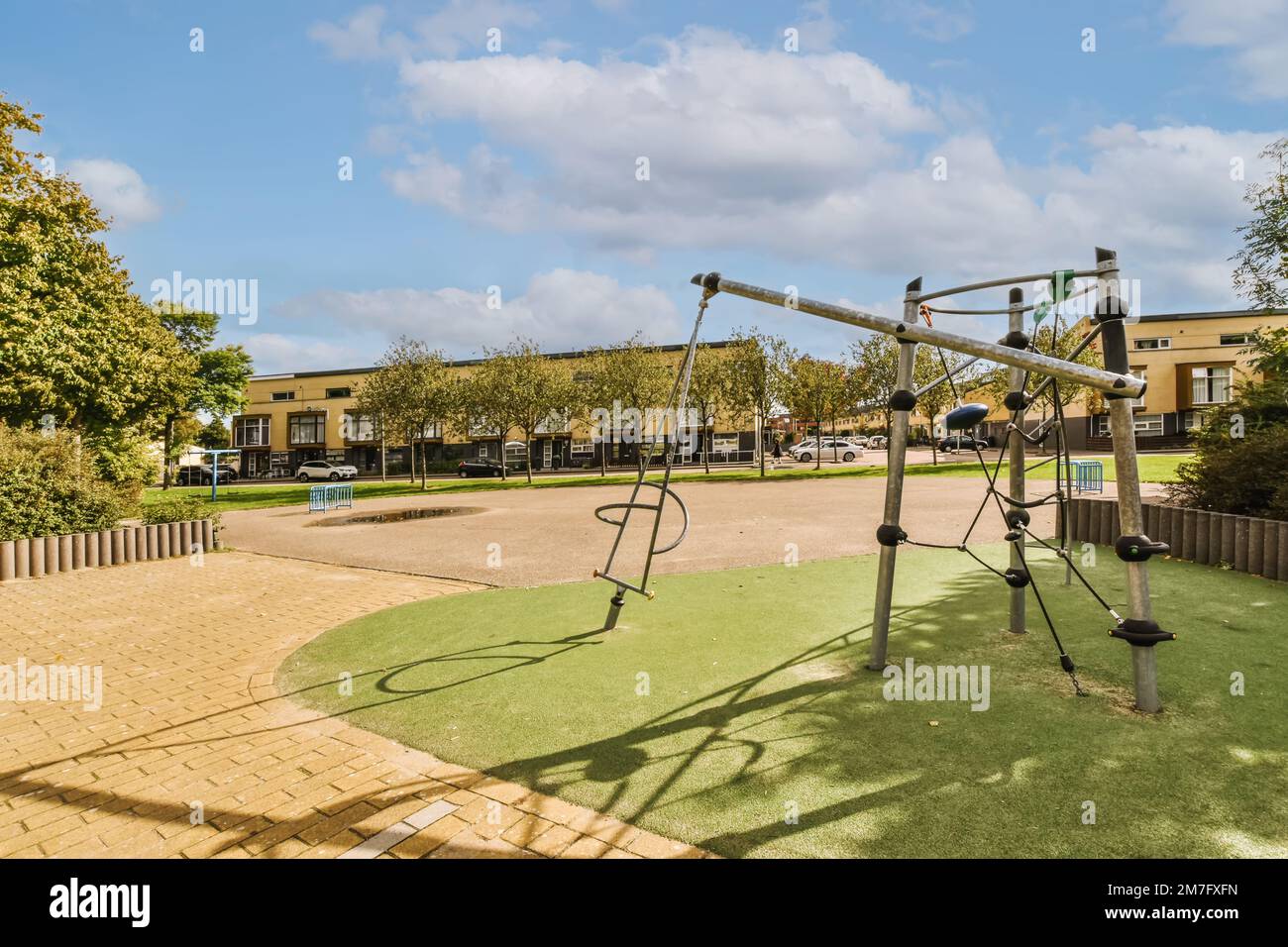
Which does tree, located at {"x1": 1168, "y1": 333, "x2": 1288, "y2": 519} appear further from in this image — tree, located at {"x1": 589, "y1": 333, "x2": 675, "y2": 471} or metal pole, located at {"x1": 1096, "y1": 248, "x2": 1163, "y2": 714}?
tree, located at {"x1": 589, "y1": 333, "x2": 675, "y2": 471}

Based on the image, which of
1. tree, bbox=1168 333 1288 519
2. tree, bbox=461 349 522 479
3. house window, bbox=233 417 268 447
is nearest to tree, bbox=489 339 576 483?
tree, bbox=461 349 522 479

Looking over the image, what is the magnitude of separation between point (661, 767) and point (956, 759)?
1.67m

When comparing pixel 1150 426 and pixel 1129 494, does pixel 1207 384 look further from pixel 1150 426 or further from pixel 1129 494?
pixel 1129 494

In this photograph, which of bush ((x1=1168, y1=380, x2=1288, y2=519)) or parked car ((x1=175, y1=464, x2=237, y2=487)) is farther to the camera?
parked car ((x1=175, y1=464, x2=237, y2=487))

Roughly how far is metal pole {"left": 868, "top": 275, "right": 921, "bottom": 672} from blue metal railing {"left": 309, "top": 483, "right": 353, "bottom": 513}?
2340 centimetres

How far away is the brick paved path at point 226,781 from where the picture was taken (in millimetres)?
3303

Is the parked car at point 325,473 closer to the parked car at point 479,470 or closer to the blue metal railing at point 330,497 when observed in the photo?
the parked car at point 479,470

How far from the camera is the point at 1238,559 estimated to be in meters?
8.93

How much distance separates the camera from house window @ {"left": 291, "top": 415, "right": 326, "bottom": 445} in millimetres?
76250

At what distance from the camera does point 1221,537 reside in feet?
30.6

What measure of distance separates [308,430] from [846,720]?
82.6 m

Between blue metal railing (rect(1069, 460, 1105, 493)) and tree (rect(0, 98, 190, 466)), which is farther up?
tree (rect(0, 98, 190, 466))

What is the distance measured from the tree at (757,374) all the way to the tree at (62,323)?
30178 millimetres

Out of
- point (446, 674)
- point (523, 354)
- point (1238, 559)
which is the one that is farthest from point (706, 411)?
point (446, 674)
